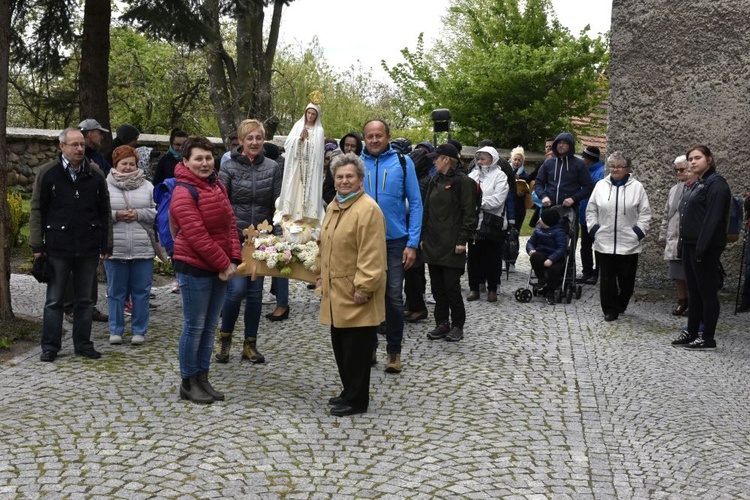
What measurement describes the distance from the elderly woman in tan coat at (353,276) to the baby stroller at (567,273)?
540cm

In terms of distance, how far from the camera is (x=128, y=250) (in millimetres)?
8695

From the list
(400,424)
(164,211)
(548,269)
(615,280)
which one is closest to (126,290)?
(164,211)

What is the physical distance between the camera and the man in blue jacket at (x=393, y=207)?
303 inches

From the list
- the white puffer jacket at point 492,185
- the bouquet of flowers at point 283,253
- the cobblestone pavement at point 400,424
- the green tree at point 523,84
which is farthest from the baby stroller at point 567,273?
the green tree at point 523,84

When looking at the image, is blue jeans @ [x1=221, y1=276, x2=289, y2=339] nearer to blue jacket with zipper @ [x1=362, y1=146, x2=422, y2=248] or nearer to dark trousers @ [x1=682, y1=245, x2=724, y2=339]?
blue jacket with zipper @ [x1=362, y1=146, x2=422, y2=248]

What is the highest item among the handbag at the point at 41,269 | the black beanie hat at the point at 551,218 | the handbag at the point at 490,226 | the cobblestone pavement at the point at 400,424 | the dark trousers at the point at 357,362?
the black beanie hat at the point at 551,218

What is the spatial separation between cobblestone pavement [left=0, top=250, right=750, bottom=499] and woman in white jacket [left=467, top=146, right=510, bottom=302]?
87.3 inches

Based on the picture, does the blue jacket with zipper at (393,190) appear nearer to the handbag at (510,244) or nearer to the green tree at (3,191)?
the green tree at (3,191)

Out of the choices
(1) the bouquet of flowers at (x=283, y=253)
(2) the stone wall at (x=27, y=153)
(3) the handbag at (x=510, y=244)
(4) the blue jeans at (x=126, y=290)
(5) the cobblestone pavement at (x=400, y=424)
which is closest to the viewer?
(5) the cobblestone pavement at (x=400, y=424)

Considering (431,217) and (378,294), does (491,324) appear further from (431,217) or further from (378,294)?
(378,294)

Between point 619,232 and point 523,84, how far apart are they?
48.1ft

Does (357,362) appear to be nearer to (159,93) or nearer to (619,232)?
(619,232)

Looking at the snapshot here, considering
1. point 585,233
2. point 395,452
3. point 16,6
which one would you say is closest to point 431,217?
point 395,452

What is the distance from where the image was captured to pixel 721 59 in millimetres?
11789
